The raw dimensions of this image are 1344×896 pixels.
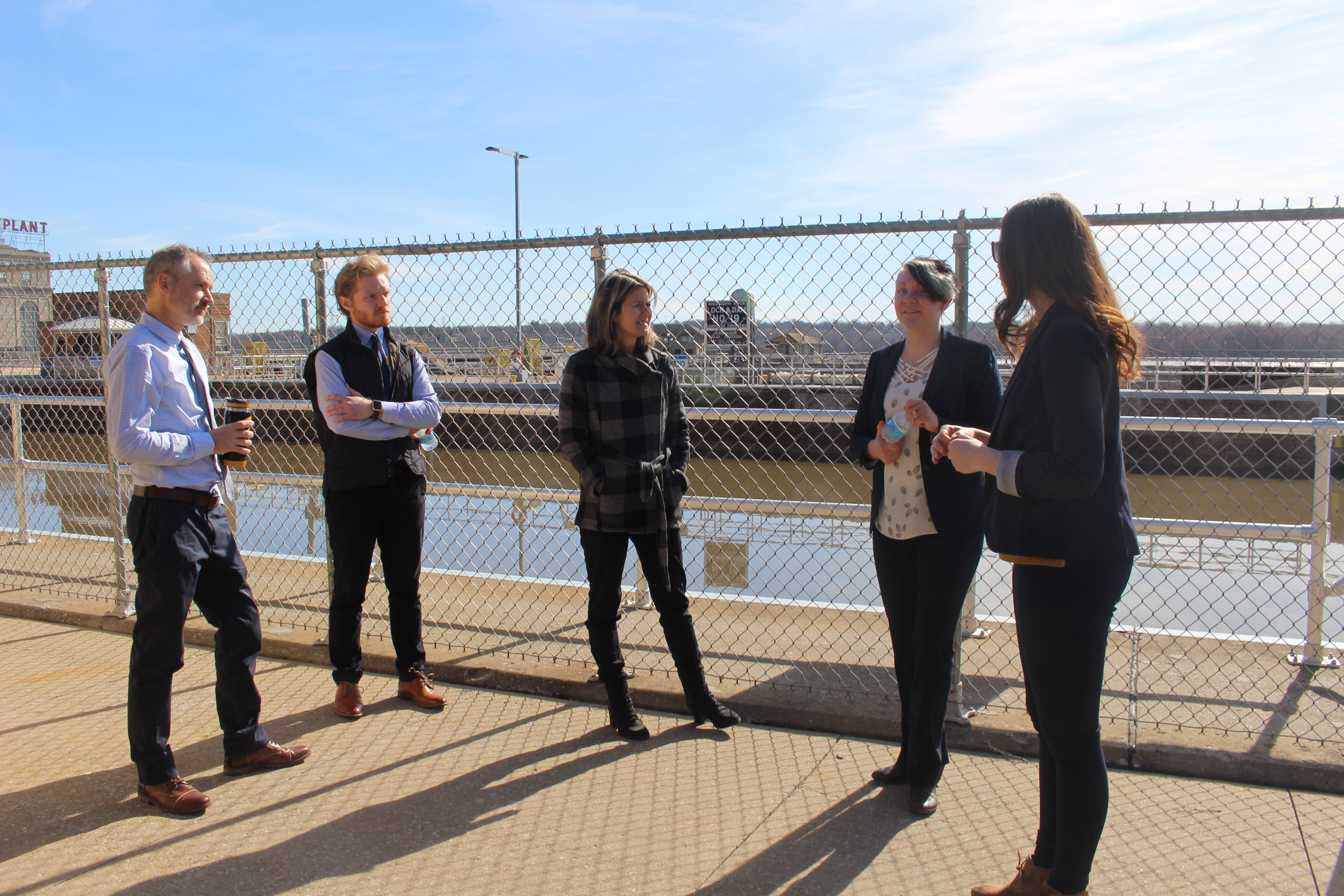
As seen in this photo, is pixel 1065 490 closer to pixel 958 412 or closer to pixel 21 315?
pixel 958 412

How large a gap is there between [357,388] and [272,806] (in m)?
1.57

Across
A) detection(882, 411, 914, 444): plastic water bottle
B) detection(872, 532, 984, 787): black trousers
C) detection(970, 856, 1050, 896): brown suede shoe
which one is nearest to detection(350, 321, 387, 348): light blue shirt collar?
detection(882, 411, 914, 444): plastic water bottle

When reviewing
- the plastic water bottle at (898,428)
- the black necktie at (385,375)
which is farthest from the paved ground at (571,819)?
the plastic water bottle at (898,428)

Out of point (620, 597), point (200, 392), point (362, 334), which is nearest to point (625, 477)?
point (620, 597)

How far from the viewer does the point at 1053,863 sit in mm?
2229

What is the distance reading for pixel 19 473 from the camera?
20.5 ft

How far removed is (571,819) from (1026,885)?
4.43 feet

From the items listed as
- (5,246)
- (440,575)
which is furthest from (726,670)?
(5,246)

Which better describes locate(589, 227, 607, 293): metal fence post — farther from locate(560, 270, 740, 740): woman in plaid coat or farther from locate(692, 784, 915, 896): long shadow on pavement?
locate(692, 784, 915, 896): long shadow on pavement

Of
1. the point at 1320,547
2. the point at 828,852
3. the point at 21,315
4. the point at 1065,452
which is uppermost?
the point at 21,315

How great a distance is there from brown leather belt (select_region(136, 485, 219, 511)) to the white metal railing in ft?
1.98

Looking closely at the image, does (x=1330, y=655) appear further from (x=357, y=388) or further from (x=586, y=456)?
(x=357, y=388)

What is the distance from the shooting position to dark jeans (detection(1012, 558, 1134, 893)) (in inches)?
82.9

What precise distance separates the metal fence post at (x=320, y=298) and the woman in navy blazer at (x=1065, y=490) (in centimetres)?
320
